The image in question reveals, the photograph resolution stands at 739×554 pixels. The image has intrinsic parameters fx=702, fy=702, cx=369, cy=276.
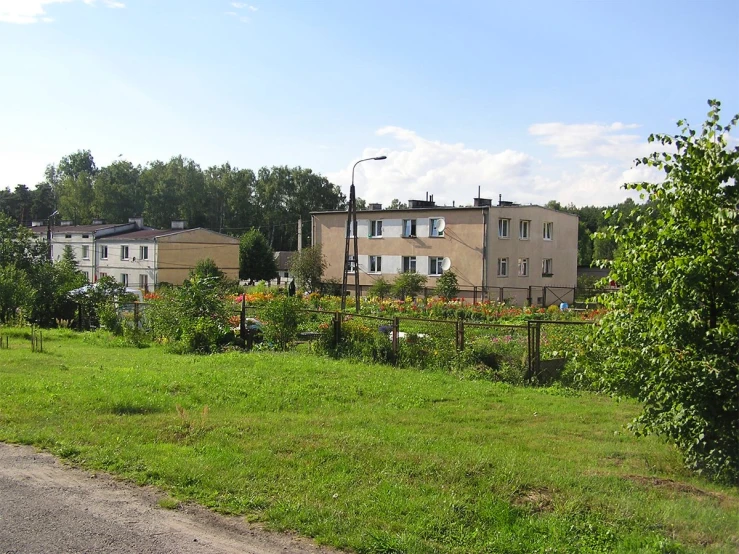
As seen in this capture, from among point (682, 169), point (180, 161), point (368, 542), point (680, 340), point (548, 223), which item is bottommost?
point (368, 542)

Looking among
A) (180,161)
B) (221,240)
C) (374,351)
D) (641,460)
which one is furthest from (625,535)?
(180,161)

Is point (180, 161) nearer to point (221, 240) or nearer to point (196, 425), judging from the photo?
point (221, 240)

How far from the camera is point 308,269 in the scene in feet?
159

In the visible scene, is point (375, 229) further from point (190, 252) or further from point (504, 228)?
point (190, 252)

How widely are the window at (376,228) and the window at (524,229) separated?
9.73 meters

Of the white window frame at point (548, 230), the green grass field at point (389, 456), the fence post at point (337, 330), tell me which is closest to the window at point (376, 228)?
the white window frame at point (548, 230)

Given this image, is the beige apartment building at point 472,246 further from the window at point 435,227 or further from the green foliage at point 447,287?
the green foliage at point 447,287

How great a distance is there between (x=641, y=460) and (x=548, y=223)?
42253mm

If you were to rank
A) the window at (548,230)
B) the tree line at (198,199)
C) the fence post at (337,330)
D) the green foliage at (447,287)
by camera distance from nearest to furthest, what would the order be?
the fence post at (337,330), the green foliage at (447,287), the window at (548,230), the tree line at (198,199)

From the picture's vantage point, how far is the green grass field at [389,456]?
5.37 meters

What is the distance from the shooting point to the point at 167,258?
55.8m

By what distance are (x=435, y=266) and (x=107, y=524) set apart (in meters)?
41.3

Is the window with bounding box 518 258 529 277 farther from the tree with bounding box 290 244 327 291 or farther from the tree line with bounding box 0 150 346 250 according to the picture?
the tree line with bounding box 0 150 346 250

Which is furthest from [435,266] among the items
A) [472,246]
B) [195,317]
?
[195,317]
